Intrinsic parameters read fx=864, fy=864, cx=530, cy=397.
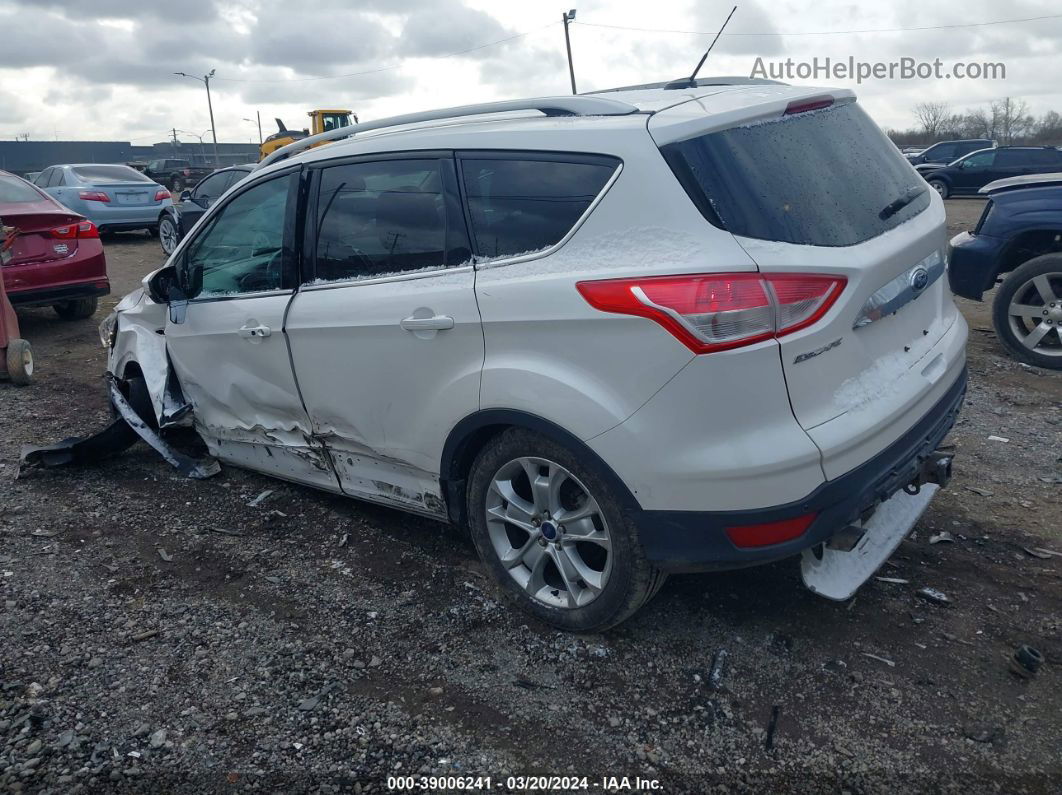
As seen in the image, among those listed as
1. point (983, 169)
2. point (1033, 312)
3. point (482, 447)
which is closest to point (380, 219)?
point (482, 447)

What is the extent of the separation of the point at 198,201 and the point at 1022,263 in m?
12.0

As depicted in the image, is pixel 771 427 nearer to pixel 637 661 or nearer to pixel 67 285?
pixel 637 661

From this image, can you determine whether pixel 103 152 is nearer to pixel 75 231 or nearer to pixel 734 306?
pixel 75 231

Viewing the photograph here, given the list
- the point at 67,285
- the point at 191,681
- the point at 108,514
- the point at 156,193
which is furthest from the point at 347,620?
the point at 156,193

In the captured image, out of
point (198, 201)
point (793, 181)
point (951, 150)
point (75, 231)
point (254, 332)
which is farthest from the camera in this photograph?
point (951, 150)

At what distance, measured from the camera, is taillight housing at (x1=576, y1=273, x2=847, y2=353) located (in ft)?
8.17

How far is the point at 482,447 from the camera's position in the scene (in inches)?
127

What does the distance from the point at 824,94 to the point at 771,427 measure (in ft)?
4.59

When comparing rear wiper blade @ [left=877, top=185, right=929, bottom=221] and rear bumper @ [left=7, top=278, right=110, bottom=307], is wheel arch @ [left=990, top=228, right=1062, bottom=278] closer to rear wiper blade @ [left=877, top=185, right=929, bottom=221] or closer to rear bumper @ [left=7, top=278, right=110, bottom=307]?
rear wiper blade @ [left=877, top=185, right=929, bottom=221]

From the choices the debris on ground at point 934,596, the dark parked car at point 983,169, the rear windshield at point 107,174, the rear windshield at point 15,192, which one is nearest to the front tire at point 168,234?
the rear windshield at point 107,174

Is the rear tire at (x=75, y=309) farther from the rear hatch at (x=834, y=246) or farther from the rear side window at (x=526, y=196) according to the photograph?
the rear hatch at (x=834, y=246)

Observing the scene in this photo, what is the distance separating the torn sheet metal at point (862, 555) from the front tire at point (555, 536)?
52cm

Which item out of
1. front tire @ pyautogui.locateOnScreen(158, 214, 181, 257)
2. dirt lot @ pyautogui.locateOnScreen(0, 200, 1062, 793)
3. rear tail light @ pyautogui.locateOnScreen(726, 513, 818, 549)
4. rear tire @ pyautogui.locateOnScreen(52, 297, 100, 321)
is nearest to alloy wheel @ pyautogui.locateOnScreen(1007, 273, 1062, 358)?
dirt lot @ pyautogui.locateOnScreen(0, 200, 1062, 793)

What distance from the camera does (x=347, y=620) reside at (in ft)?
11.1
